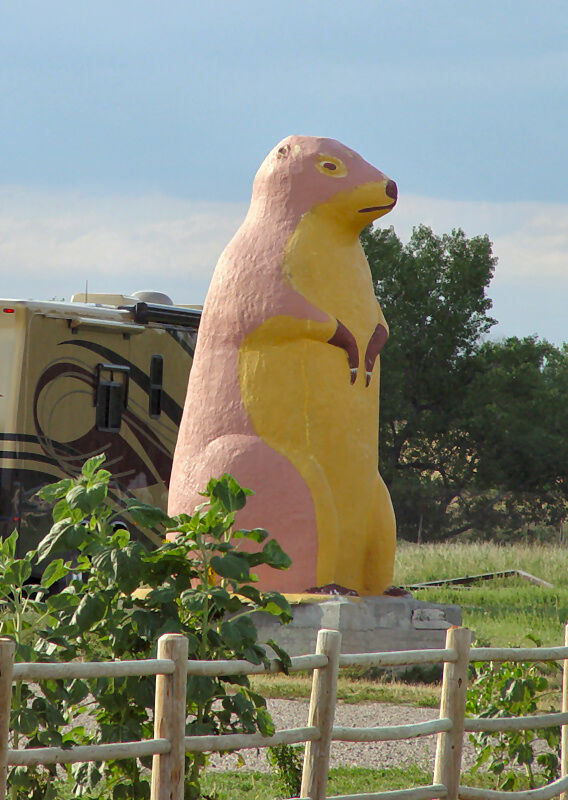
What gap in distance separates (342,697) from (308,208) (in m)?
3.85

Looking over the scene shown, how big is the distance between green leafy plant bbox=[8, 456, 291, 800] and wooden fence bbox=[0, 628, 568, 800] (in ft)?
0.36

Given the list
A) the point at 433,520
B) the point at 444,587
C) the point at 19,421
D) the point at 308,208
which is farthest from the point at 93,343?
the point at 433,520

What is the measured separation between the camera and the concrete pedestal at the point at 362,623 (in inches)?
350

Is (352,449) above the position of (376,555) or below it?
above

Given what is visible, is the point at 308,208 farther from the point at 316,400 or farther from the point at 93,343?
the point at 93,343

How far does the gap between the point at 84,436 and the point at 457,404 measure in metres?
17.8

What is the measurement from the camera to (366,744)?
7180 millimetres

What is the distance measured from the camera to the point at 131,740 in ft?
14.0

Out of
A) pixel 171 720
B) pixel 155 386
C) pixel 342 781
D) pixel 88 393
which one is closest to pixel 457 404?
pixel 155 386

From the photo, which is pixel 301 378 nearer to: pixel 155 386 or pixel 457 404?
pixel 155 386

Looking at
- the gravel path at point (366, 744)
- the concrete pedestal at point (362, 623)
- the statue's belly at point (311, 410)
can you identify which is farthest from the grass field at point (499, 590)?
the gravel path at point (366, 744)

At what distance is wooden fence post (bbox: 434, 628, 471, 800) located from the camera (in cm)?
503

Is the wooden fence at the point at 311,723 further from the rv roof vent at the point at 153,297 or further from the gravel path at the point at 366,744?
the rv roof vent at the point at 153,297

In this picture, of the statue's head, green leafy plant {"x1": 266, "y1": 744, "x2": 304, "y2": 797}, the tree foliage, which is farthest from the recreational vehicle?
the tree foliage
